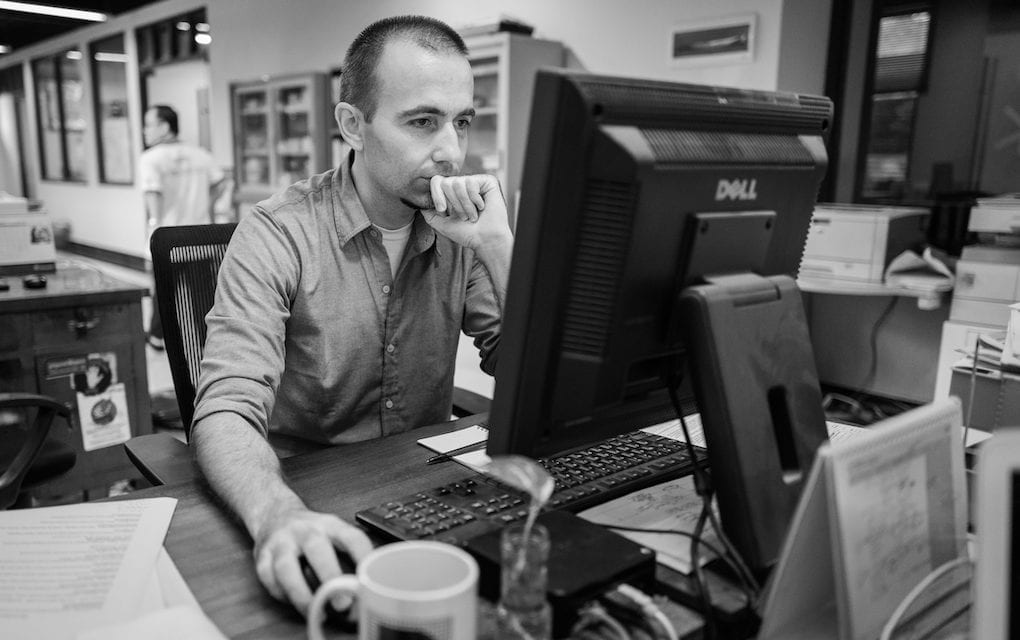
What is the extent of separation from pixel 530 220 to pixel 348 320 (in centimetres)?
74

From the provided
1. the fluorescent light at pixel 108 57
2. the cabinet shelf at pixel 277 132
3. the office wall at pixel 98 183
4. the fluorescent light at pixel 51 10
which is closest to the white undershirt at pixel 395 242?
the cabinet shelf at pixel 277 132

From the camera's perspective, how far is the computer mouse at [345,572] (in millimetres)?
657

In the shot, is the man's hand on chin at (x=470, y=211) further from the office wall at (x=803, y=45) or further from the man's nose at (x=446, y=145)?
the office wall at (x=803, y=45)

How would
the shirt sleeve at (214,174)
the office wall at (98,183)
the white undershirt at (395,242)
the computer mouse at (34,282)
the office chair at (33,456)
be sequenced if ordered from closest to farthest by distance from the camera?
the white undershirt at (395,242), the office chair at (33,456), the computer mouse at (34,282), the shirt sleeve at (214,174), the office wall at (98,183)

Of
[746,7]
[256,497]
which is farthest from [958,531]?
[746,7]

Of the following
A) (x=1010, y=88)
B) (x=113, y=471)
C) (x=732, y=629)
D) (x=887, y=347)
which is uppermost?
(x=1010, y=88)

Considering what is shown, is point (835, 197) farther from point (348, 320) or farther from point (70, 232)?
point (70, 232)

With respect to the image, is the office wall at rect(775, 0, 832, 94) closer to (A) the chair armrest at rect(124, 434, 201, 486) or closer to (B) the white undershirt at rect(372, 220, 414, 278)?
(B) the white undershirt at rect(372, 220, 414, 278)

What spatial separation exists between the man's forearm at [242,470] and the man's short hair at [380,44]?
1.93ft

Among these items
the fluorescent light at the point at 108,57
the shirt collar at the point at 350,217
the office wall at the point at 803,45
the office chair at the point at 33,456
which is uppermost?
the fluorescent light at the point at 108,57

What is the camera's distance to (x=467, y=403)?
1568mm

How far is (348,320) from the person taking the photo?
134 centimetres

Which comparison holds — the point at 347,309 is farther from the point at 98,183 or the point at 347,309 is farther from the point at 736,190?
the point at 98,183

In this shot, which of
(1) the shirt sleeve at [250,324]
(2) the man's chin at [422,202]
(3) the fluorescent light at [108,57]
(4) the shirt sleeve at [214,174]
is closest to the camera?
(1) the shirt sleeve at [250,324]
